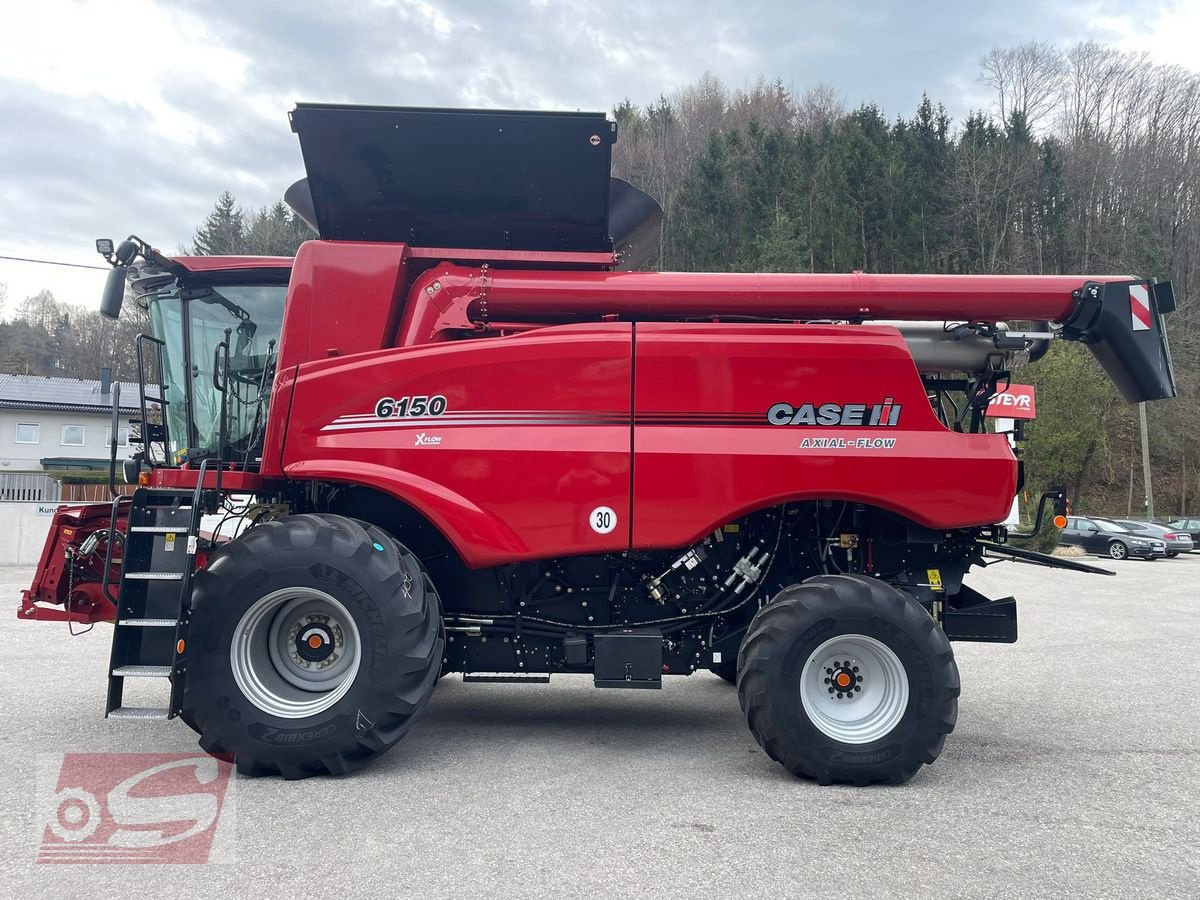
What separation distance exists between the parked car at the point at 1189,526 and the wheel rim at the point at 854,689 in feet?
105

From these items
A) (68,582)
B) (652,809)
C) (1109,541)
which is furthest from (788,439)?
(1109,541)

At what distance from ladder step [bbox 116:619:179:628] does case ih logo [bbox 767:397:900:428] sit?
3581 mm

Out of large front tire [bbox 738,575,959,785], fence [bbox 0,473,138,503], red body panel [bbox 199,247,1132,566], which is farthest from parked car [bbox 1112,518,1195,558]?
fence [bbox 0,473,138,503]

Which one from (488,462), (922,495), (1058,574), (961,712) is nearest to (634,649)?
(488,462)

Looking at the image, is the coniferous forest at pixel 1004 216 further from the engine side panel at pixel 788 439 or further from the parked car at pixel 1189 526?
the engine side panel at pixel 788 439

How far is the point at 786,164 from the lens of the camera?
40469mm

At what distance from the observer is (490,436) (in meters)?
5.25

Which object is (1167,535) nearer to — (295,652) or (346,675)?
(346,675)

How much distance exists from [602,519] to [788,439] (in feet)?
3.93

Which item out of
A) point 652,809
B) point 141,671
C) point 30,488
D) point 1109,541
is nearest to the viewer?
point 652,809

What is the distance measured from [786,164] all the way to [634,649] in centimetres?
3871

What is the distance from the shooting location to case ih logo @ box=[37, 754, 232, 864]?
Answer: 3828mm

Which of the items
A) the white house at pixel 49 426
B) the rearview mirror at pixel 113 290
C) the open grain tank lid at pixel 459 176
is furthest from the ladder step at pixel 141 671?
the white house at pixel 49 426

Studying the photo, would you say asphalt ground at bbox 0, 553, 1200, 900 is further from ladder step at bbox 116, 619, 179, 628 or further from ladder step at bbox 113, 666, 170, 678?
ladder step at bbox 116, 619, 179, 628
